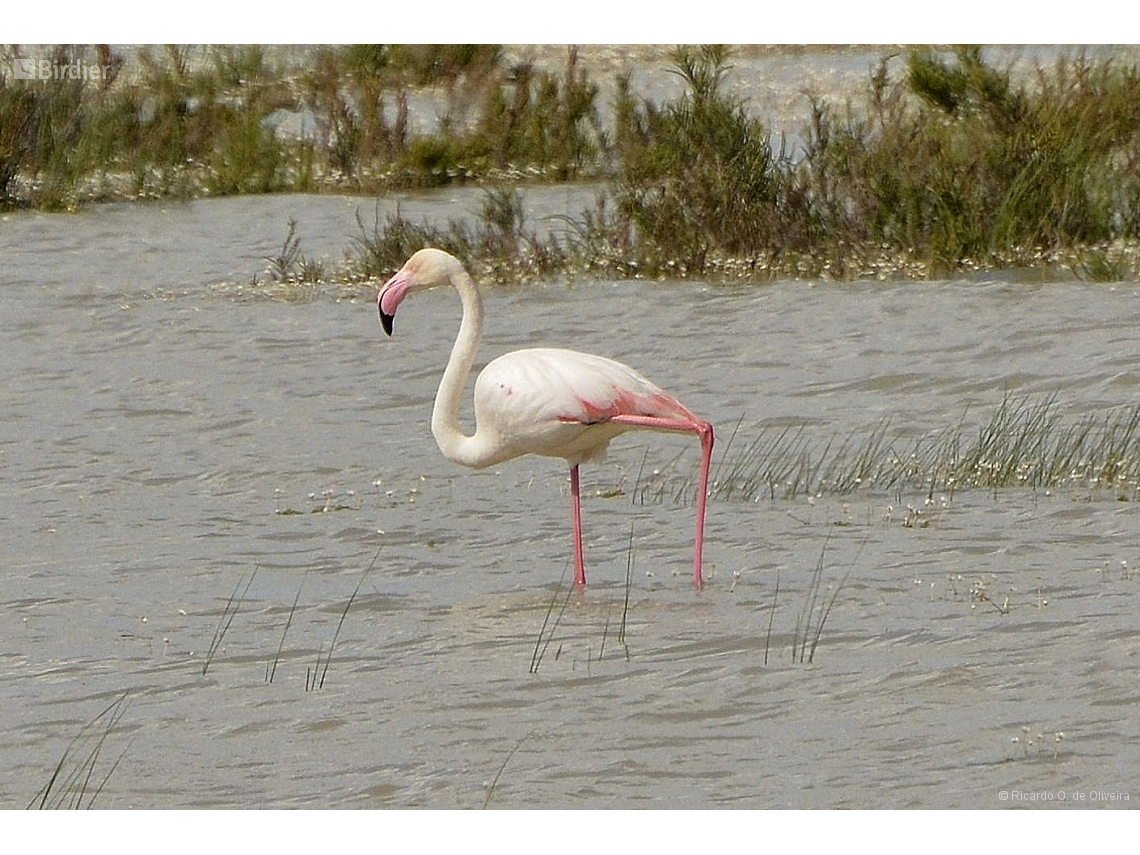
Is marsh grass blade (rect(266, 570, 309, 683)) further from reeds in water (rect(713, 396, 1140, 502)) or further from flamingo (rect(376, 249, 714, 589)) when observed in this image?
reeds in water (rect(713, 396, 1140, 502))

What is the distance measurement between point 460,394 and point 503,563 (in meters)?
0.56

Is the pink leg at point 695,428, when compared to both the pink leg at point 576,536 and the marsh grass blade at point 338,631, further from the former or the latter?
the marsh grass blade at point 338,631

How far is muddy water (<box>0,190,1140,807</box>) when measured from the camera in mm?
5000

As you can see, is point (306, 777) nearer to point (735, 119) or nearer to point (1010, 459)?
point (1010, 459)

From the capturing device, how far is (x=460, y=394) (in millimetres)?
6609

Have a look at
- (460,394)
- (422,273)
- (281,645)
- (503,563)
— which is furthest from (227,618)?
(422,273)

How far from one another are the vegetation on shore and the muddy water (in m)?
0.18

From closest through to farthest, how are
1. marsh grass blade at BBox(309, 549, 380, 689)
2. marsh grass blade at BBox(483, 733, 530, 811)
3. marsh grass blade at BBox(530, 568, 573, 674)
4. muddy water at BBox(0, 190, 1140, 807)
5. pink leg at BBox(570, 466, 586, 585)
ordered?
marsh grass blade at BBox(483, 733, 530, 811), muddy water at BBox(0, 190, 1140, 807), marsh grass blade at BBox(309, 549, 380, 689), marsh grass blade at BBox(530, 568, 573, 674), pink leg at BBox(570, 466, 586, 585)

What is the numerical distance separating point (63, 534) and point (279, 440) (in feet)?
3.79

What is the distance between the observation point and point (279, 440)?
7.92 metres

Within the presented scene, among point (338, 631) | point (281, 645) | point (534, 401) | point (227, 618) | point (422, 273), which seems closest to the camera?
point (281, 645)

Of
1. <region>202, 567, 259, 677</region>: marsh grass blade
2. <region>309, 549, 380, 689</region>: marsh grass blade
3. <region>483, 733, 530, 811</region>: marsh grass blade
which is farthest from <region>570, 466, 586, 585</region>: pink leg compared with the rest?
<region>483, 733, 530, 811</region>: marsh grass blade

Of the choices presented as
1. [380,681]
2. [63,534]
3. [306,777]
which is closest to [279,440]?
[63,534]

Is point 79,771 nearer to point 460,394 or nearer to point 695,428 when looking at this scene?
point 460,394
